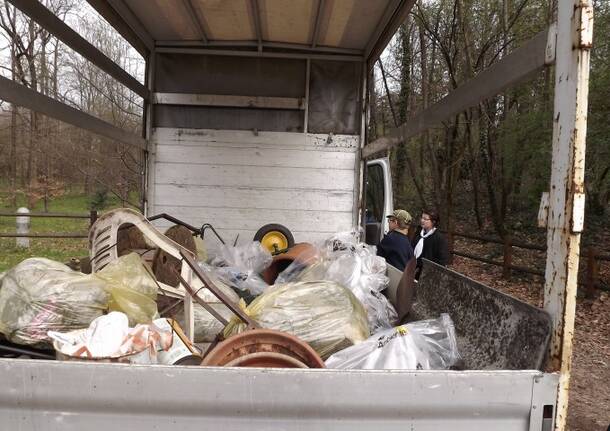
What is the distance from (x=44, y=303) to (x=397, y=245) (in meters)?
3.13

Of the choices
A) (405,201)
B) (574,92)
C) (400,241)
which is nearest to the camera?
(574,92)

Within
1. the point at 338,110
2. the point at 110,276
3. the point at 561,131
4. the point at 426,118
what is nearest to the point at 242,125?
the point at 338,110

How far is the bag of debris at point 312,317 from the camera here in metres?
2.12

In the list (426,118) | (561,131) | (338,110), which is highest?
(338,110)

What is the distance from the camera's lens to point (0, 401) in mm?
1374

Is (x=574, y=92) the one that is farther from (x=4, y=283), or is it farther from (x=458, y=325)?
(x=4, y=283)

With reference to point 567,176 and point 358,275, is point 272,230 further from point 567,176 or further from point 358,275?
point 567,176

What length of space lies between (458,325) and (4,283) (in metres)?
1.99

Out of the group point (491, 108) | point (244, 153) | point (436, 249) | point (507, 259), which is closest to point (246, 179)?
point (244, 153)

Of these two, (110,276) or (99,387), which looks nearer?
(99,387)

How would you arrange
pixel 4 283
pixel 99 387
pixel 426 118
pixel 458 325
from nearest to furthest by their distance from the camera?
pixel 99 387 → pixel 4 283 → pixel 458 325 → pixel 426 118

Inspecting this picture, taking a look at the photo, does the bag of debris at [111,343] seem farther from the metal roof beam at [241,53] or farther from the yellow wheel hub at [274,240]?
the metal roof beam at [241,53]

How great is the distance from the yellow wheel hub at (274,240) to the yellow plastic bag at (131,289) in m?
2.60

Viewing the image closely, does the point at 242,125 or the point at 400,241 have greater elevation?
the point at 242,125
